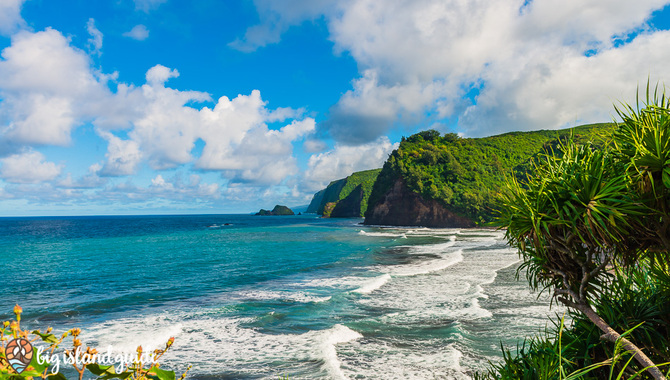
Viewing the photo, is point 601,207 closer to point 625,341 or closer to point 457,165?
point 625,341

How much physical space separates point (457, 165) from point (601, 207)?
91329 millimetres

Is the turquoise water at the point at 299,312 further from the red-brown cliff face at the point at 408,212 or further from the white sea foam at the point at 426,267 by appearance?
the red-brown cliff face at the point at 408,212

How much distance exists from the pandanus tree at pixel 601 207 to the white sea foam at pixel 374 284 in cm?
1403

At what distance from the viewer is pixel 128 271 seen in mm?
26844

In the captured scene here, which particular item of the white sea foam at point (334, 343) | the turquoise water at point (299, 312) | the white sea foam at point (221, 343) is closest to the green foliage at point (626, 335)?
the turquoise water at point (299, 312)

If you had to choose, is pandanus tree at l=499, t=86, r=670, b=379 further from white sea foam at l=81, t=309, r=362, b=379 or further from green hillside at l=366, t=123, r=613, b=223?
green hillside at l=366, t=123, r=613, b=223

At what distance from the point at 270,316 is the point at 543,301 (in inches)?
451

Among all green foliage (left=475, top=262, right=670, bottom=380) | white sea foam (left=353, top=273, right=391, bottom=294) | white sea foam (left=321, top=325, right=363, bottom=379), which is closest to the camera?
green foliage (left=475, top=262, right=670, bottom=380)

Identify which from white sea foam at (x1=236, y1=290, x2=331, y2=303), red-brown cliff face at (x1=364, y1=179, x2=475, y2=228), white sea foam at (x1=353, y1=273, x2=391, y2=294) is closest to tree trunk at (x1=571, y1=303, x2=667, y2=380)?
white sea foam at (x1=236, y1=290, x2=331, y2=303)

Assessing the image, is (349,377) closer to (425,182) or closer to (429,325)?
(429,325)

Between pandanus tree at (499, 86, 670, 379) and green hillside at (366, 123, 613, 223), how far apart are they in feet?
236

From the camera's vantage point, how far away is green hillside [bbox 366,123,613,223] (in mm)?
79875

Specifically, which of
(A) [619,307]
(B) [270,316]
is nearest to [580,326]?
(A) [619,307]

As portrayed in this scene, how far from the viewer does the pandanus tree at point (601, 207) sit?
3781 mm
